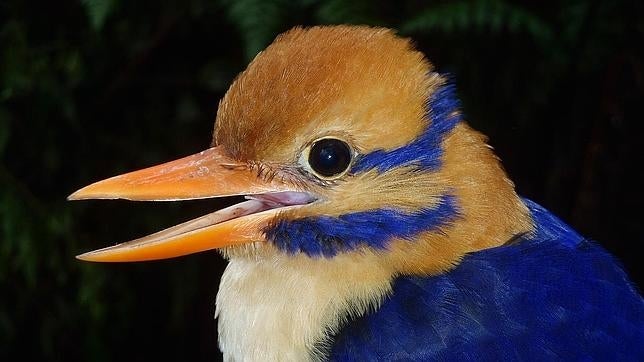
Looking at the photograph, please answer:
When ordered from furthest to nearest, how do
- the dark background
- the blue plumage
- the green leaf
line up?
1. the dark background
2. the green leaf
3. the blue plumage

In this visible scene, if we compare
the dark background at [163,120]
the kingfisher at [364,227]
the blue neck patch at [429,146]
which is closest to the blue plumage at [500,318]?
the kingfisher at [364,227]

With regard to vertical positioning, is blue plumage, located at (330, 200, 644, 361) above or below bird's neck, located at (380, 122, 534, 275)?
below

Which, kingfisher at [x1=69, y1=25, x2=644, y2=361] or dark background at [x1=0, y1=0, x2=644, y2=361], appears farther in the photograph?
dark background at [x1=0, y1=0, x2=644, y2=361]

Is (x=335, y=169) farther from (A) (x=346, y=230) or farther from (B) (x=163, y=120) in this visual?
(B) (x=163, y=120)

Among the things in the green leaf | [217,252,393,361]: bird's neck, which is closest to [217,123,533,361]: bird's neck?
[217,252,393,361]: bird's neck

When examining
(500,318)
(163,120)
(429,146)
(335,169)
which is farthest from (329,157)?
(163,120)

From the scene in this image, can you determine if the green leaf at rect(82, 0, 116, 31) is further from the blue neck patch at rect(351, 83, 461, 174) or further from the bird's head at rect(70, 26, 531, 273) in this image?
the blue neck patch at rect(351, 83, 461, 174)
